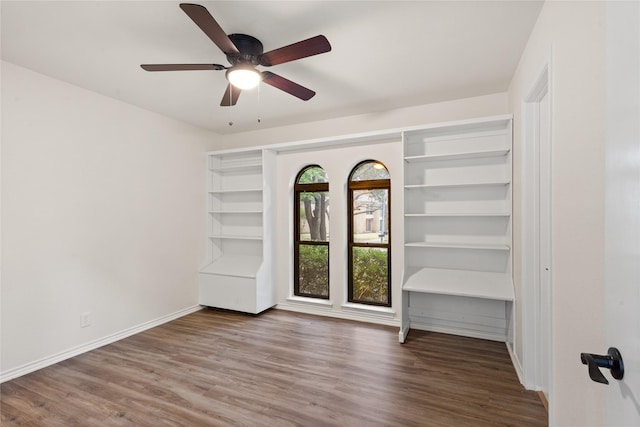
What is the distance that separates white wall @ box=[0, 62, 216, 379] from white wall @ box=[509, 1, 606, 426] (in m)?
3.93

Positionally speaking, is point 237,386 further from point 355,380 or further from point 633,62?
point 633,62

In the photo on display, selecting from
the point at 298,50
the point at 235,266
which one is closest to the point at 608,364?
the point at 298,50

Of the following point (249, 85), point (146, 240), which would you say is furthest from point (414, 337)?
point (146, 240)

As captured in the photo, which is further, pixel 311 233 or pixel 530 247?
pixel 311 233

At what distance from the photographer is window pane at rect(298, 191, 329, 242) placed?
4.27 metres

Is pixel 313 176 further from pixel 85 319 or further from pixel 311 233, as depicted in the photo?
pixel 85 319

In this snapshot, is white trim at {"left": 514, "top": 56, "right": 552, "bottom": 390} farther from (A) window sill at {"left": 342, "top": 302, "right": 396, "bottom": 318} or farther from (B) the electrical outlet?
(B) the electrical outlet

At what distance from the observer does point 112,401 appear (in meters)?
2.25

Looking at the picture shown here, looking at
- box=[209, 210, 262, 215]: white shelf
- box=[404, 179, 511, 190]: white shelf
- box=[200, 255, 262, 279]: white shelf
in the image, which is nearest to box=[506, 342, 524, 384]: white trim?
box=[404, 179, 511, 190]: white shelf

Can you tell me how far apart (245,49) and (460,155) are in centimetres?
233

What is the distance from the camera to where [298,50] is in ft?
6.39

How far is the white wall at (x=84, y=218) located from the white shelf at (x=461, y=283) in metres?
3.06

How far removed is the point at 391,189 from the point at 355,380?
2191mm

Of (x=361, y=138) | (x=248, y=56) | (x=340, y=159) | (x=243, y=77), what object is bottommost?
(x=340, y=159)
